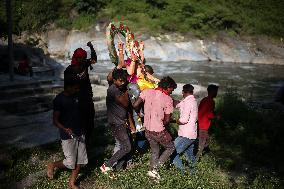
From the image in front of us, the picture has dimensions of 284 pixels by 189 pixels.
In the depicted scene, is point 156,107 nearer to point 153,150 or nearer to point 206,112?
point 153,150

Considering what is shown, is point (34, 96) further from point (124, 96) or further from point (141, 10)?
point (141, 10)

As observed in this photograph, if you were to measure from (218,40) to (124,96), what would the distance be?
90.4ft

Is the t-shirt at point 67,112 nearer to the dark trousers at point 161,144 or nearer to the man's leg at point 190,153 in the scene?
the dark trousers at point 161,144

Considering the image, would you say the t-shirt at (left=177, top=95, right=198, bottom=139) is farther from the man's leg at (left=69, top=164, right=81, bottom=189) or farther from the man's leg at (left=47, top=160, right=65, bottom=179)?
the man's leg at (left=47, top=160, right=65, bottom=179)

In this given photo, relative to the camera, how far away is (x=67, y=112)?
4.74 meters

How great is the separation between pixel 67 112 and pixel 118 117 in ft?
2.73

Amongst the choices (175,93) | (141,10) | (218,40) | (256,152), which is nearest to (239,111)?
(256,152)

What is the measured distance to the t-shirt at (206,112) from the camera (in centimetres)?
644

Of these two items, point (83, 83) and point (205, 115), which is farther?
point (205, 115)

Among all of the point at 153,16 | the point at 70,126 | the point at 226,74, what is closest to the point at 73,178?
the point at 70,126

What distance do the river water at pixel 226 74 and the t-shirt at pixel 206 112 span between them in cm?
1115

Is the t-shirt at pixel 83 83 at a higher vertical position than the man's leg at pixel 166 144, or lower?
higher

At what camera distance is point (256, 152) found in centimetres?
738

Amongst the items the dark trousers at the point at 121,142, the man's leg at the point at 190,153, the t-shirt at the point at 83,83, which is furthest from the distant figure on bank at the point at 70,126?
the man's leg at the point at 190,153
